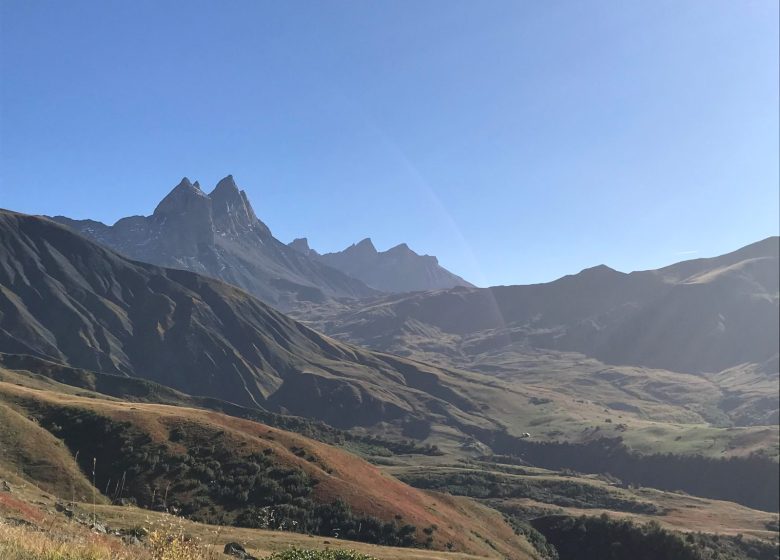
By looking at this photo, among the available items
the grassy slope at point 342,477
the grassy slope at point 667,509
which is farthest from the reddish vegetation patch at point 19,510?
the grassy slope at point 667,509

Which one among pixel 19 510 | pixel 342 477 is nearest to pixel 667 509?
pixel 342 477

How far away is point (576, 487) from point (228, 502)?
13291cm

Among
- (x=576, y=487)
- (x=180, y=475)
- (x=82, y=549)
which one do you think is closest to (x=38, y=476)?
(x=180, y=475)

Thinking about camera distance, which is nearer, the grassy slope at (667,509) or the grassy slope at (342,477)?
the grassy slope at (342,477)

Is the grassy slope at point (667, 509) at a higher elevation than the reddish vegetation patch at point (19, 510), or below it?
below

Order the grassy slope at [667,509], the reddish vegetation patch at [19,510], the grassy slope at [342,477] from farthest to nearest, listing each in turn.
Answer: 1. the grassy slope at [667,509]
2. the grassy slope at [342,477]
3. the reddish vegetation patch at [19,510]

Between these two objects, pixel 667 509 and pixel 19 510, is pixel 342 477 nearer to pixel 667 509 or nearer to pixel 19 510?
pixel 19 510

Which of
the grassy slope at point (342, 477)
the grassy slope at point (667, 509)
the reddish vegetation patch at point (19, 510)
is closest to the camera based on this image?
the reddish vegetation patch at point (19, 510)

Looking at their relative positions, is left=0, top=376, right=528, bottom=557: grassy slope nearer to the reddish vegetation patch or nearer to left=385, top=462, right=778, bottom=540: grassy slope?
the reddish vegetation patch

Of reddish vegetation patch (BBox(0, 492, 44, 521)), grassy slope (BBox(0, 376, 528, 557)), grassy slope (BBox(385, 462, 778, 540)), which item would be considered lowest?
grassy slope (BBox(385, 462, 778, 540))

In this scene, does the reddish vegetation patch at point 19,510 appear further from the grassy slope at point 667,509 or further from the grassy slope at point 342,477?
the grassy slope at point 667,509

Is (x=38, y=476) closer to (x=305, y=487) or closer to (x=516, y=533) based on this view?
(x=305, y=487)

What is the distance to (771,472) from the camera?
19562 cm

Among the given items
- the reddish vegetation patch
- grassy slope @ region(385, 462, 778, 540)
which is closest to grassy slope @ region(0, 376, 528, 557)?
the reddish vegetation patch
